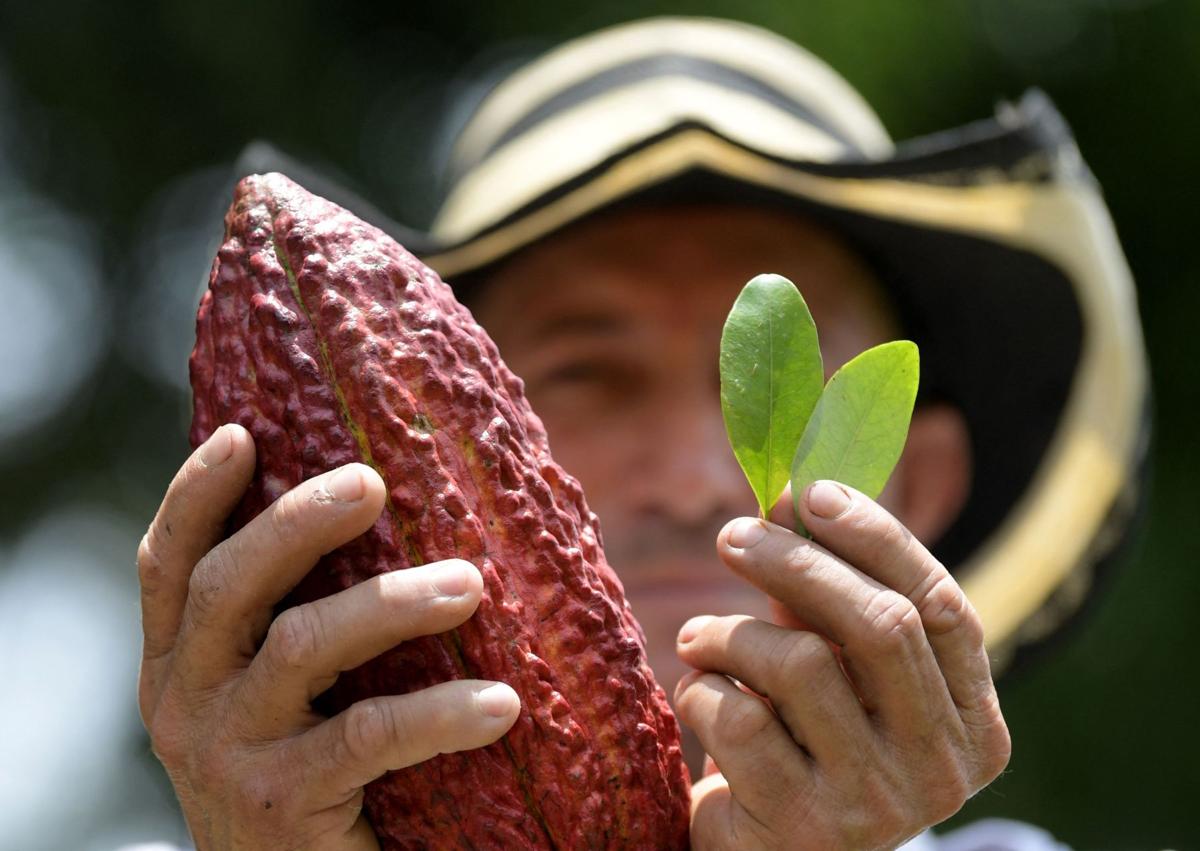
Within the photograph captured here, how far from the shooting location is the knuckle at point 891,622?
46.2 inches

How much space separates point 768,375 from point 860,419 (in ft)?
0.34

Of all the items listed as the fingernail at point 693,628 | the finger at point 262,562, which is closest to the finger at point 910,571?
the fingernail at point 693,628

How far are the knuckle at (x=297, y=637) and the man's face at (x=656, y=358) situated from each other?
3.97ft

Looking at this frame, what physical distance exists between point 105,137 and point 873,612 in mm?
6973

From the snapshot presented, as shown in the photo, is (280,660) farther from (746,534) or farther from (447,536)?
(746,534)

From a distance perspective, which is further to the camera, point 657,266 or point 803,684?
point 657,266

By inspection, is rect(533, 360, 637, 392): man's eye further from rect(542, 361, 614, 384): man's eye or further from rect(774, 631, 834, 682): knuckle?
rect(774, 631, 834, 682): knuckle

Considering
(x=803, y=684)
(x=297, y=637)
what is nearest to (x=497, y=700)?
(x=297, y=637)

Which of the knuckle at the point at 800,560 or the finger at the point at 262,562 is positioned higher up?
the finger at the point at 262,562

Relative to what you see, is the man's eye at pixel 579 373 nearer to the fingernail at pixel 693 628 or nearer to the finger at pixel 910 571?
the fingernail at pixel 693 628

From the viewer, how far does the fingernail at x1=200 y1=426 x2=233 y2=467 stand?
1.21m

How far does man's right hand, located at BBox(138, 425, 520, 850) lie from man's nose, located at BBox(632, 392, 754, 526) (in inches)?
44.5

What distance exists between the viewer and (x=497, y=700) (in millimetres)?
1144

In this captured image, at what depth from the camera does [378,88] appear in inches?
284
